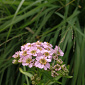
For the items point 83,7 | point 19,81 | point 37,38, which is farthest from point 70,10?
point 19,81

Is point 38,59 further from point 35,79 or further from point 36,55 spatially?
point 35,79

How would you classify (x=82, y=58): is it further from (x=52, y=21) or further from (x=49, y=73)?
(x=52, y=21)

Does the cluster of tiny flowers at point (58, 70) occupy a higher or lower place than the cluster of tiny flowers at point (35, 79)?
higher

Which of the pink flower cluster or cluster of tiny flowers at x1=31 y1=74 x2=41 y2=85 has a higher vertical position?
the pink flower cluster

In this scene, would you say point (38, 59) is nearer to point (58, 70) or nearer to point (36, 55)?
point (36, 55)

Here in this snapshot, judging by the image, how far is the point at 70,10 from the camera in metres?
1.59

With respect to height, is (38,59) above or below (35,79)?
above

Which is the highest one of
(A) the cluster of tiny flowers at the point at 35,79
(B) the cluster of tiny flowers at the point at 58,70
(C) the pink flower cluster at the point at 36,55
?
(C) the pink flower cluster at the point at 36,55

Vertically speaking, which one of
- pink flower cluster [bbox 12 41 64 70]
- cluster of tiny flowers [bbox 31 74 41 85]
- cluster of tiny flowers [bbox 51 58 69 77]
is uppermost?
pink flower cluster [bbox 12 41 64 70]

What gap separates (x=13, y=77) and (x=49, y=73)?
50cm

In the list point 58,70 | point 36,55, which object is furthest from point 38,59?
point 58,70

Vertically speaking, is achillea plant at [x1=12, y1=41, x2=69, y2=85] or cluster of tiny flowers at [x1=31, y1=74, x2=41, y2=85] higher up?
achillea plant at [x1=12, y1=41, x2=69, y2=85]

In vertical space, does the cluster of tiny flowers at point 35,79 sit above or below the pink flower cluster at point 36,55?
below

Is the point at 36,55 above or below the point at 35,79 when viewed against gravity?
above
